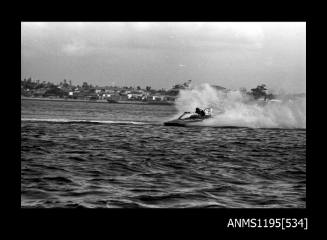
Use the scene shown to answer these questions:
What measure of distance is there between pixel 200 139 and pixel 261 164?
11470 millimetres

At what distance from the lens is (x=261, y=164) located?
20.0 meters

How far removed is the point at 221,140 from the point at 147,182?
17.3m

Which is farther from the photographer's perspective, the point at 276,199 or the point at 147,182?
the point at 147,182

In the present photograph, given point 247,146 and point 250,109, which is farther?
point 250,109
